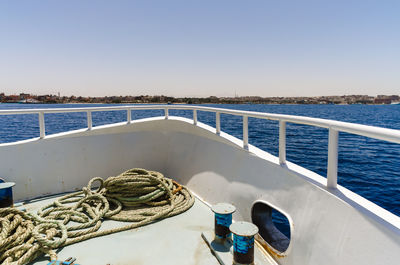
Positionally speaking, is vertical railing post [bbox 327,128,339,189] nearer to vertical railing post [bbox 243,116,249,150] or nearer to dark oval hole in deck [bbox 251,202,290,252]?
dark oval hole in deck [bbox 251,202,290,252]

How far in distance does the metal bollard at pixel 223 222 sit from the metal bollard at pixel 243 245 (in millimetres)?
350

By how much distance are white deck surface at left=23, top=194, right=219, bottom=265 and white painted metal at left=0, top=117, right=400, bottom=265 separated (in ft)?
0.73

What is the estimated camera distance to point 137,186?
3311mm

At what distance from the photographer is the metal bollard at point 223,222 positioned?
2.40m

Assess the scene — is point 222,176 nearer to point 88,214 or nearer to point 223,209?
point 223,209

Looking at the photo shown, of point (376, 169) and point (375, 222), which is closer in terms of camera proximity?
point (375, 222)

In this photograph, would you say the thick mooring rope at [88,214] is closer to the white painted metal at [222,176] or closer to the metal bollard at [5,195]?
the metal bollard at [5,195]

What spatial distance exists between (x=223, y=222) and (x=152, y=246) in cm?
73

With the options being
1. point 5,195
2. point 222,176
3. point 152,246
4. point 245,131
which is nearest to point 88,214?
point 5,195

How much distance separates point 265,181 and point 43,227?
229 cm

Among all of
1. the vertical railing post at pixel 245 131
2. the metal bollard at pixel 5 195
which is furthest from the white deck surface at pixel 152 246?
the metal bollard at pixel 5 195

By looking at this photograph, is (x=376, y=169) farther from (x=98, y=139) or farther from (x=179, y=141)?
(x=98, y=139)

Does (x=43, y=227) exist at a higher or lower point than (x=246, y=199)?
lower

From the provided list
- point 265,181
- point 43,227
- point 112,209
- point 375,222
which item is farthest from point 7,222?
point 375,222
